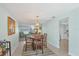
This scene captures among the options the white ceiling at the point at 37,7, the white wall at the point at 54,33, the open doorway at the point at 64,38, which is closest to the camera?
the white ceiling at the point at 37,7

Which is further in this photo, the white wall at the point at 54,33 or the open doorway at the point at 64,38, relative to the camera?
the white wall at the point at 54,33

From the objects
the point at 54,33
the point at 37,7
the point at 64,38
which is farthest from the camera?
the point at 64,38

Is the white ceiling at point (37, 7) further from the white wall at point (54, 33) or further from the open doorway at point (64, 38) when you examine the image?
the white wall at point (54, 33)

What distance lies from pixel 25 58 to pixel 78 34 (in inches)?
101

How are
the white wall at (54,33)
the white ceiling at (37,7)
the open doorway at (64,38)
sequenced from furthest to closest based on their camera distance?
the white wall at (54,33), the open doorway at (64,38), the white ceiling at (37,7)

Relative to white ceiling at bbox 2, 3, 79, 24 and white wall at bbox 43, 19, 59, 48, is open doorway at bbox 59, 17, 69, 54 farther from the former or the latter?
white ceiling at bbox 2, 3, 79, 24

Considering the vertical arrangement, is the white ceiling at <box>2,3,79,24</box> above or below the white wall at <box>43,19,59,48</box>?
above

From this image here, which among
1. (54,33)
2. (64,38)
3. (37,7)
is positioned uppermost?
(37,7)

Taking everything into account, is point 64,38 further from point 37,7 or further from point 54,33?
point 37,7

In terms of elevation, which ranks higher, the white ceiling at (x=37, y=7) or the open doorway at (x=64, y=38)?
the white ceiling at (x=37, y=7)

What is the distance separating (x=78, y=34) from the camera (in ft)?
11.5

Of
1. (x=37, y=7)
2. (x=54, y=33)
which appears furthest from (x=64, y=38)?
(x=37, y=7)

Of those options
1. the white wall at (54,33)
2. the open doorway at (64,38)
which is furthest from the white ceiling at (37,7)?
the white wall at (54,33)

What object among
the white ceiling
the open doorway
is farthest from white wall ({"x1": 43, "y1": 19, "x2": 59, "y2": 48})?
the white ceiling
